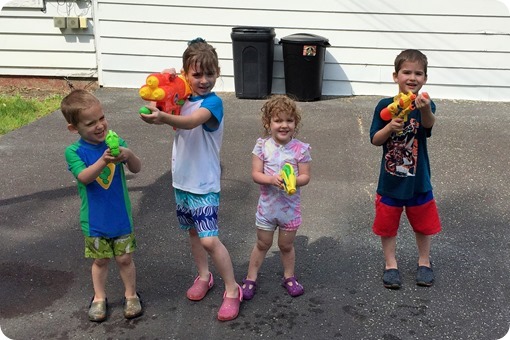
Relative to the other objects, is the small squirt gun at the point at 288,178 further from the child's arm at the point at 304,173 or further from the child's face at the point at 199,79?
the child's face at the point at 199,79

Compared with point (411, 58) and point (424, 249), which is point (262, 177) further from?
point (424, 249)

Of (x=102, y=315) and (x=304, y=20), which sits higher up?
(x=304, y=20)

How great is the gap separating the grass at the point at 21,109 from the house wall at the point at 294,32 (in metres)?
0.87

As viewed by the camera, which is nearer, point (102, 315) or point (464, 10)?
point (102, 315)

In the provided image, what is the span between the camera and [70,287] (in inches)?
141

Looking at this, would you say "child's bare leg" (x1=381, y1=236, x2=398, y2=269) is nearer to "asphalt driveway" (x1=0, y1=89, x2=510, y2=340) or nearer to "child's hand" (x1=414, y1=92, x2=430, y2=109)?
"asphalt driveway" (x1=0, y1=89, x2=510, y2=340)

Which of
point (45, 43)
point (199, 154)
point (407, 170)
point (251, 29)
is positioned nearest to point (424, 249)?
point (407, 170)

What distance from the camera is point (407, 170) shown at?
3.43m

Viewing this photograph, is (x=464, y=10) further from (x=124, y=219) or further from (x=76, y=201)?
(x=124, y=219)

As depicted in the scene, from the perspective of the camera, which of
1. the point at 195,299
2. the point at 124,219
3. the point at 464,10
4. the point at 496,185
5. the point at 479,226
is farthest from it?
the point at 464,10

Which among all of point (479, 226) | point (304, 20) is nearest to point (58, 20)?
point (304, 20)

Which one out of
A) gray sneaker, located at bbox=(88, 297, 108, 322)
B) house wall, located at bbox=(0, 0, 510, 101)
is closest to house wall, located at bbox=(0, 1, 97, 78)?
house wall, located at bbox=(0, 0, 510, 101)

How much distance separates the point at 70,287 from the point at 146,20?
673cm

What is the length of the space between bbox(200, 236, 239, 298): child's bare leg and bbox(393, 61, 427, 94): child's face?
4.89 feet
